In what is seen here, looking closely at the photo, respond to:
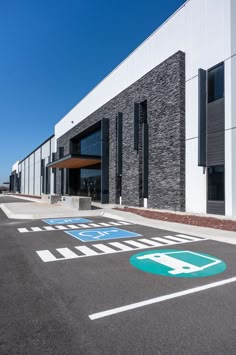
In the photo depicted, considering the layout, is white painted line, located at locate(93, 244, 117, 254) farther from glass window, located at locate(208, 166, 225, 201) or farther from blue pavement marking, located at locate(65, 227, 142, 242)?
glass window, located at locate(208, 166, 225, 201)

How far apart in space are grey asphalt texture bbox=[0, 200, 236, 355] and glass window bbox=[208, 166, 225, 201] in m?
9.73

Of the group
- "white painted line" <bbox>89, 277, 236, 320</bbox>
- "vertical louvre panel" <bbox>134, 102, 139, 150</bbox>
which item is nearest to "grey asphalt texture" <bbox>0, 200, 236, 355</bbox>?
"white painted line" <bbox>89, 277, 236, 320</bbox>

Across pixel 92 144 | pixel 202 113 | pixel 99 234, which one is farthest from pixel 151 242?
pixel 92 144

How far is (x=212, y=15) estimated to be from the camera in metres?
16.5

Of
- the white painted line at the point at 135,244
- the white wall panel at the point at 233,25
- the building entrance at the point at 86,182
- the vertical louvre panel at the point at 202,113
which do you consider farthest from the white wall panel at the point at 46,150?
the white painted line at the point at 135,244

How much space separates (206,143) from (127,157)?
8.49 metres

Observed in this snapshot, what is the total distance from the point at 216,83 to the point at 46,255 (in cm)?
1457

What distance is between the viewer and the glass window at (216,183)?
15909 millimetres

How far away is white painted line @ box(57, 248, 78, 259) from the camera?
285 inches

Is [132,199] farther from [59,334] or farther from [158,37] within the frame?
[59,334]

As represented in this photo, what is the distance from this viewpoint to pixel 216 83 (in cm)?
1666

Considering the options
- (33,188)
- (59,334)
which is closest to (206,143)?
(59,334)

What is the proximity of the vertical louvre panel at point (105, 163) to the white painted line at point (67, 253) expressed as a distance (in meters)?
18.8

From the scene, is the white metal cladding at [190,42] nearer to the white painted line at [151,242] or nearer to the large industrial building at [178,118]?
the large industrial building at [178,118]
